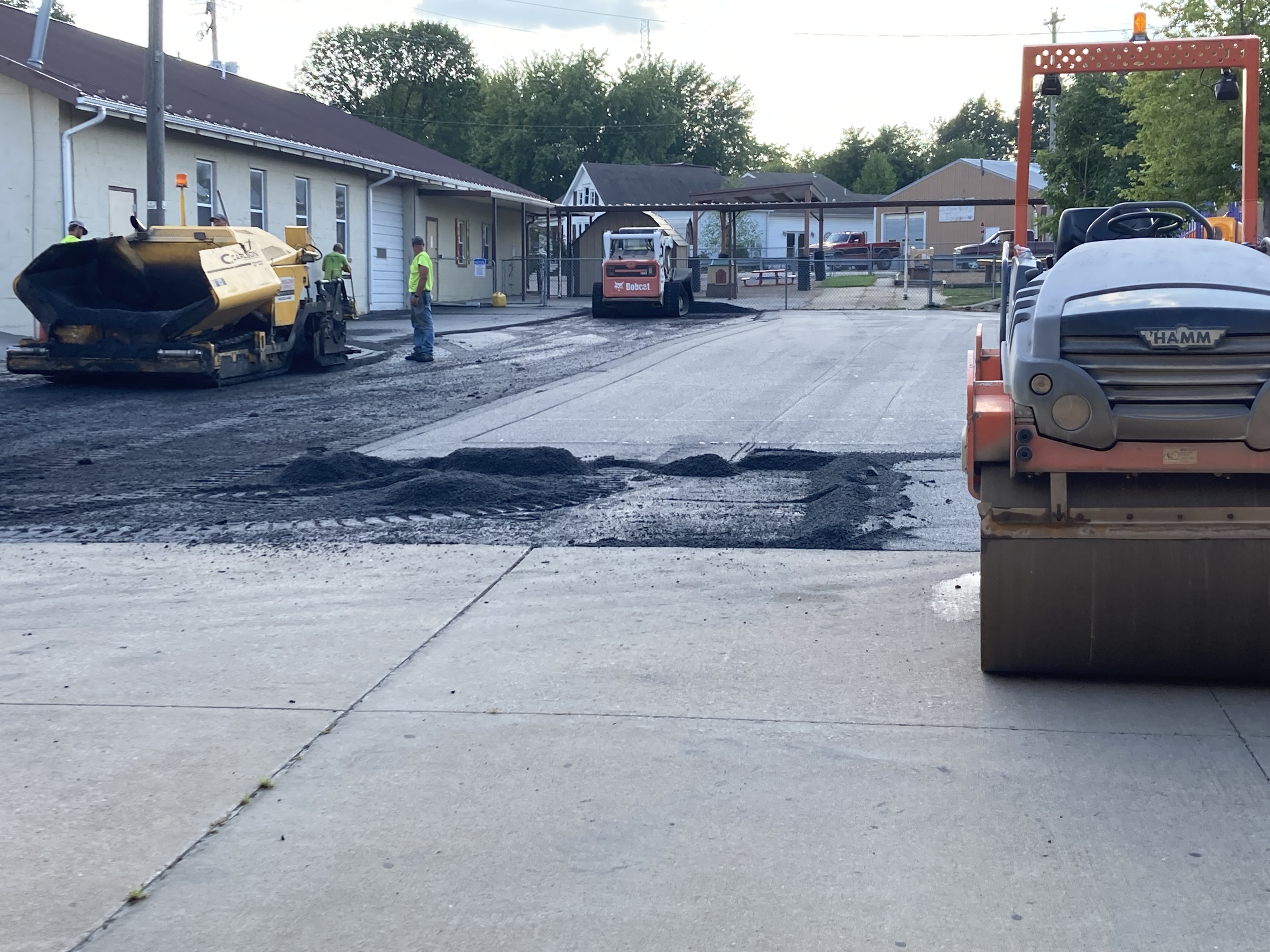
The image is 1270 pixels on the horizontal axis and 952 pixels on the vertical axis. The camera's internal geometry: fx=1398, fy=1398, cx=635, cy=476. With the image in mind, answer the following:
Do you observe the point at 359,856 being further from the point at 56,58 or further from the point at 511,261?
the point at 511,261

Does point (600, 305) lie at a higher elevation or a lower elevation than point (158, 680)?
higher

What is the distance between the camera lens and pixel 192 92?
95.5ft

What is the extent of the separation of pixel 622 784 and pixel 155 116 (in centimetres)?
1836

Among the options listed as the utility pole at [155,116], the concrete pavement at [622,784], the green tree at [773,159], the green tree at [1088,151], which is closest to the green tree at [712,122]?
the green tree at [773,159]

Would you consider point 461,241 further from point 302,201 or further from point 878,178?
point 878,178

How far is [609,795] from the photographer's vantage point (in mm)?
4418

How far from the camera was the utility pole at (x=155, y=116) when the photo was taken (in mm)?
20156

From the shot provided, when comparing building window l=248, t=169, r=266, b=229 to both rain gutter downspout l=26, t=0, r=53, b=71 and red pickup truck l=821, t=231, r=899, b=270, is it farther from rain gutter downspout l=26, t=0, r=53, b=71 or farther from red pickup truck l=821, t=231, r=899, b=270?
red pickup truck l=821, t=231, r=899, b=270

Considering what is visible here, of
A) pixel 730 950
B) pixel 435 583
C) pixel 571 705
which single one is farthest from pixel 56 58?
pixel 730 950

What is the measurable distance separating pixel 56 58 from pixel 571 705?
23381mm

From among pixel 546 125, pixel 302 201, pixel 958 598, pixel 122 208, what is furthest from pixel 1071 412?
pixel 546 125

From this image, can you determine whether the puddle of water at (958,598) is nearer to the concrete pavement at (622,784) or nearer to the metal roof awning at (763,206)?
the concrete pavement at (622,784)

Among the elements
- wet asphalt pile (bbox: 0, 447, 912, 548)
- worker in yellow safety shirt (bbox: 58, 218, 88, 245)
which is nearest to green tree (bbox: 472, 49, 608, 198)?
worker in yellow safety shirt (bbox: 58, 218, 88, 245)

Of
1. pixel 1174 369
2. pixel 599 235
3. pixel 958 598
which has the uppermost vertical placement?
pixel 599 235
